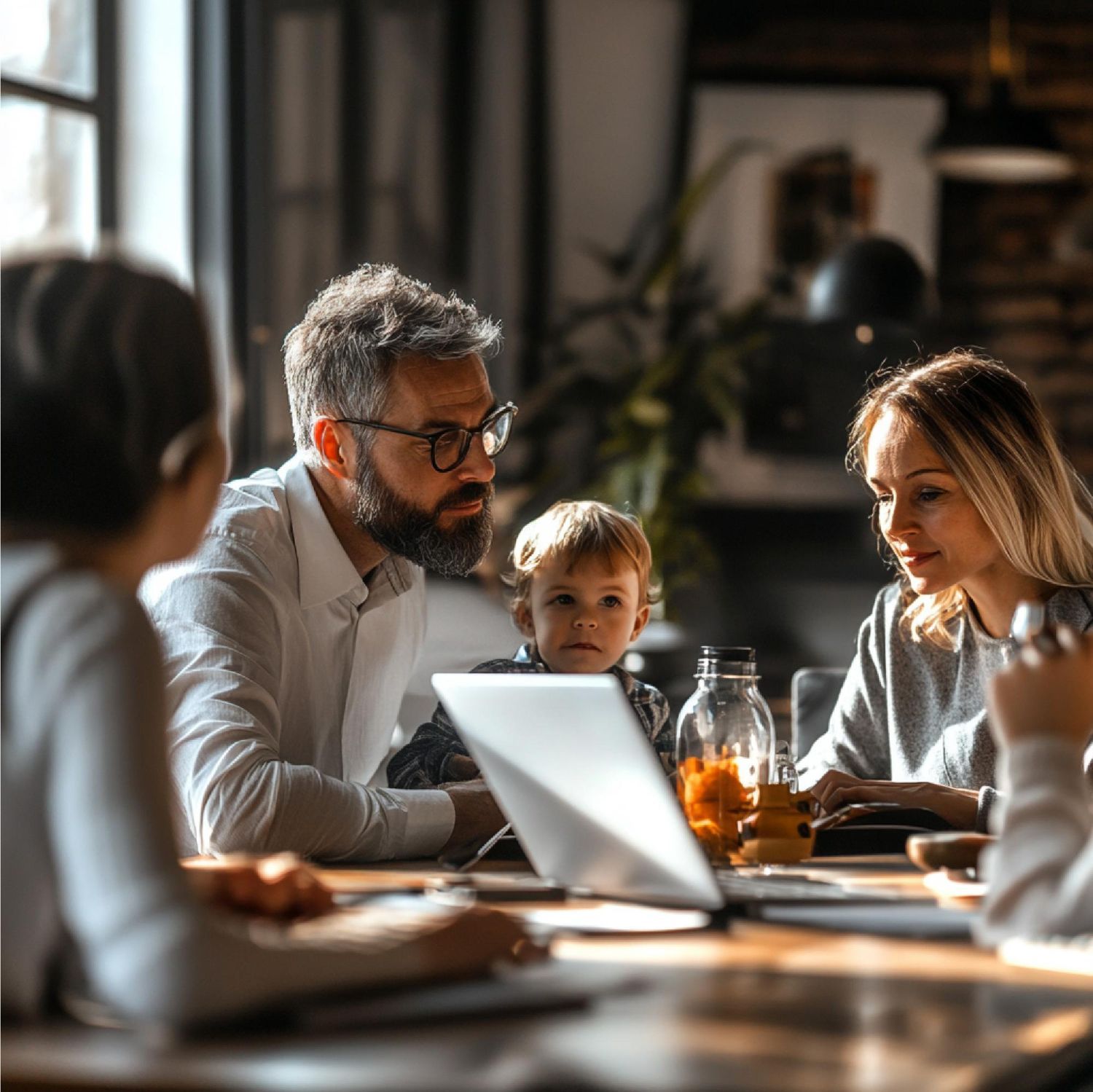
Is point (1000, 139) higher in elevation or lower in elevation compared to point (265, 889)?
higher

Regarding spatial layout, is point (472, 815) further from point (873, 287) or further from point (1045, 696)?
point (873, 287)

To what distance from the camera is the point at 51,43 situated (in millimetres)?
3914

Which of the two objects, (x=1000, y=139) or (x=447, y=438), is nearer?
(x=447, y=438)

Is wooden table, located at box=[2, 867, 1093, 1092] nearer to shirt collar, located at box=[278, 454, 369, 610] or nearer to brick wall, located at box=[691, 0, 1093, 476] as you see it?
shirt collar, located at box=[278, 454, 369, 610]

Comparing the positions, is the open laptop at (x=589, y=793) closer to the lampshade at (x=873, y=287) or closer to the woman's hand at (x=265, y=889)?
the woman's hand at (x=265, y=889)

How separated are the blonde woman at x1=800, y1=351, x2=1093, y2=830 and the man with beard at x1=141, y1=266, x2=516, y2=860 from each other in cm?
60

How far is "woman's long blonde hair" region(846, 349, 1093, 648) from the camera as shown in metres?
2.23

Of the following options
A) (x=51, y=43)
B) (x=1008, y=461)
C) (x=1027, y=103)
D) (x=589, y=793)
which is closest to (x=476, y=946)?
(x=589, y=793)

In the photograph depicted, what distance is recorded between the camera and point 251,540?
6.74ft

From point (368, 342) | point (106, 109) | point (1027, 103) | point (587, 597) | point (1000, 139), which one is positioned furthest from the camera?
point (1027, 103)

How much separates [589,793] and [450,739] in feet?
2.62

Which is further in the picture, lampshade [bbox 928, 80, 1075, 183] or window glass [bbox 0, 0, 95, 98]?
lampshade [bbox 928, 80, 1075, 183]

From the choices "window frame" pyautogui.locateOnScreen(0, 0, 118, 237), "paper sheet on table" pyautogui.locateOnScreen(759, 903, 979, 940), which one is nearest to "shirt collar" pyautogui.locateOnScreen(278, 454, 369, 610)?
"paper sheet on table" pyautogui.locateOnScreen(759, 903, 979, 940)

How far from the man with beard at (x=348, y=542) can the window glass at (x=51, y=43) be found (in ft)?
5.78
